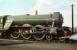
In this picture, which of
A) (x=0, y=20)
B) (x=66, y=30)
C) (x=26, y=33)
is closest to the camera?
(x=66, y=30)

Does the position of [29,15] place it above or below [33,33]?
above

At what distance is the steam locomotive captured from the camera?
8.11 metres

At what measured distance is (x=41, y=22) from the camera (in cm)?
845

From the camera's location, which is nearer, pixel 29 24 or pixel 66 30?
pixel 66 30

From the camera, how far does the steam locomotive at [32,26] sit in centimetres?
811

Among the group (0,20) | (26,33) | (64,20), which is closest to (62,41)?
(64,20)

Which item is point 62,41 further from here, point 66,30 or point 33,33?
point 33,33

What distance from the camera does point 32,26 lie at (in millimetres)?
8391

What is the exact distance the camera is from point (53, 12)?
8.16 m

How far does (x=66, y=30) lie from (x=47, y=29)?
77cm

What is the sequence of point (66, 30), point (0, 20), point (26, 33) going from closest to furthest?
1. point (66, 30)
2. point (26, 33)
3. point (0, 20)

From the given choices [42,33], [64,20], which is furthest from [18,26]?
[64,20]

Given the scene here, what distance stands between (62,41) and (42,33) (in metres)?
0.77

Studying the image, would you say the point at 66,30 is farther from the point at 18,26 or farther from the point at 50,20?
the point at 18,26
